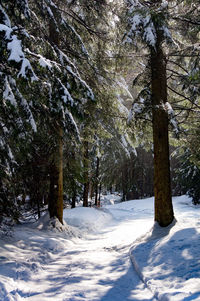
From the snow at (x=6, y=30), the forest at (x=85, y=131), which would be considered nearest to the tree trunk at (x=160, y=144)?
the forest at (x=85, y=131)

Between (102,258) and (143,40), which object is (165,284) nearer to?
(102,258)

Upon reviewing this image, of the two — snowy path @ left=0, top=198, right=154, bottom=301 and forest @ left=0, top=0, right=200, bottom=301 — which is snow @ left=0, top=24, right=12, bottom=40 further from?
snowy path @ left=0, top=198, right=154, bottom=301

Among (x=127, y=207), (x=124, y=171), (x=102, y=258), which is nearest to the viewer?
(x=102, y=258)

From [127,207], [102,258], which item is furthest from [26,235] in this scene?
[127,207]

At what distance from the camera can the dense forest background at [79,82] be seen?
5016 millimetres

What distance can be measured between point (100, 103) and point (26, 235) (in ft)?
17.3

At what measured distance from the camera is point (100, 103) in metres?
9.73

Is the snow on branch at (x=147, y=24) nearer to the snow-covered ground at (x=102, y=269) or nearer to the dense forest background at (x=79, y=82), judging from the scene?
the dense forest background at (x=79, y=82)

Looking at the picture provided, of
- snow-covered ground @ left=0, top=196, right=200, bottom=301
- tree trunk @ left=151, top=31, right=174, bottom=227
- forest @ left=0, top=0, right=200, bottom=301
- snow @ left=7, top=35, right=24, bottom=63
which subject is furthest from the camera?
tree trunk @ left=151, top=31, right=174, bottom=227

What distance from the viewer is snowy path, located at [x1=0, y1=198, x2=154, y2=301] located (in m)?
3.88

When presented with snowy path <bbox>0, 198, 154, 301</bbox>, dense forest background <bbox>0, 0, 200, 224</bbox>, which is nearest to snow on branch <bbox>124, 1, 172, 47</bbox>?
dense forest background <bbox>0, 0, 200, 224</bbox>

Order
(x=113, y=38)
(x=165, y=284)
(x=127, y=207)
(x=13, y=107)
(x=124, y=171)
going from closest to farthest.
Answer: (x=165, y=284) → (x=13, y=107) → (x=113, y=38) → (x=127, y=207) → (x=124, y=171)

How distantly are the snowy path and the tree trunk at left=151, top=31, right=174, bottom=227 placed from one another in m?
1.62

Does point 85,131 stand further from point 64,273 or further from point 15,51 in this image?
point 15,51
